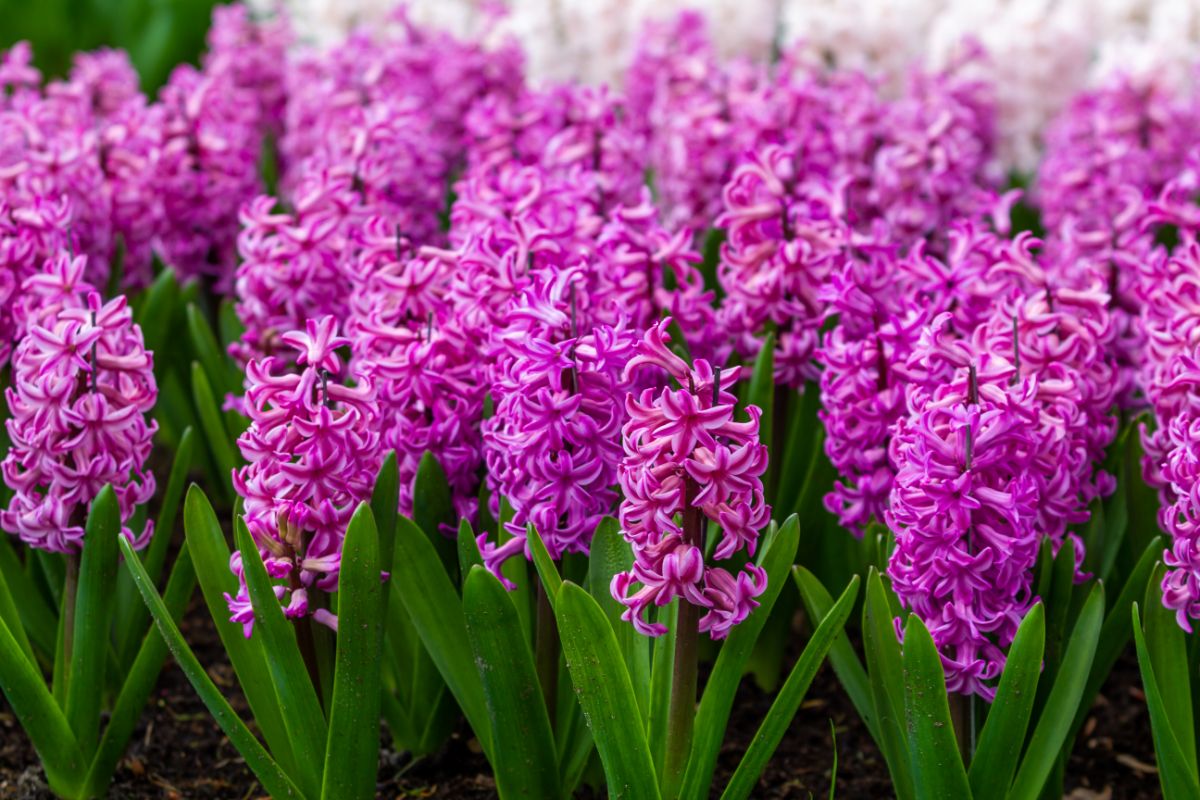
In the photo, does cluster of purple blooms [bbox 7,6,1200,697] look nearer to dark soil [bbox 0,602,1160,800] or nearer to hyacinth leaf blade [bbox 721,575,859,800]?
hyacinth leaf blade [bbox 721,575,859,800]

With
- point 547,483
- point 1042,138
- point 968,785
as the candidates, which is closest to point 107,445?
point 547,483

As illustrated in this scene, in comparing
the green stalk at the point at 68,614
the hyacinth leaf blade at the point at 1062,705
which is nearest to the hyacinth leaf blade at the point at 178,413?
the green stalk at the point at 68,614

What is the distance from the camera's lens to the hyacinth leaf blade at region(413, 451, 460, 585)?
245 centimetres

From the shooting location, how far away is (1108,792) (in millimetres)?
2812

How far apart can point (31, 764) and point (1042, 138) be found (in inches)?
185

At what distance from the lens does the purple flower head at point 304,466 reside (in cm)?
213

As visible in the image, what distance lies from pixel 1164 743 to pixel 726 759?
38.7 inches

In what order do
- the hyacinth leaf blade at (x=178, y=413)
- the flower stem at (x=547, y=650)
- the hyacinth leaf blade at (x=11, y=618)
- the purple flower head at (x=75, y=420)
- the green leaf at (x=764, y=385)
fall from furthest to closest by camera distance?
1. the hyacinth leaf blade at (x=178, y=413)
2. the green leaf at (x=764, y=385)
3. the hyacinth leaf blade at (x=11, y=618)
4. the flower stem at (x=547, y=650)
5. the purple flower head at (x=75, y=420)

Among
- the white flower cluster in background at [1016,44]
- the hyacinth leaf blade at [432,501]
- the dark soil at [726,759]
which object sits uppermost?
the white flower cluster in background at [1016,44]

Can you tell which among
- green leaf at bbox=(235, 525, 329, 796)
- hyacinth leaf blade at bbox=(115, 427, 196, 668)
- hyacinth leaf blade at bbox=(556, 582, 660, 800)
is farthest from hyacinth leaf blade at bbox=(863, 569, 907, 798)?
hyacinth leaf blade at bbox=(115, 427, 196, 668)

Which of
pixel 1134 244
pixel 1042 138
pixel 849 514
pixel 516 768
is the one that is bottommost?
pixel 516 768

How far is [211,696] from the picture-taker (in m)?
2.29

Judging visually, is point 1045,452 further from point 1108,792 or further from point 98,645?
point 98,645

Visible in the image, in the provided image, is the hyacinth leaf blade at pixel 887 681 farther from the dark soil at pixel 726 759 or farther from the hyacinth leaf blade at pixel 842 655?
the dark soil at pixel 726 759
